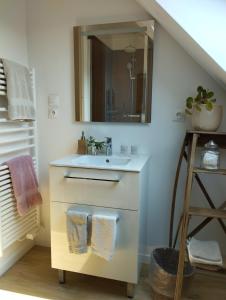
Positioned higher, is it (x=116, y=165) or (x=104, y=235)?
(x=116, y=165)

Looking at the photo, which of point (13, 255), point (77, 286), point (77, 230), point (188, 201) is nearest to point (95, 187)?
Answer: point (77, 230)

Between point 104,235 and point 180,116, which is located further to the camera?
point 180,116

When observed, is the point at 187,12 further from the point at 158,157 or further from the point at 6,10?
the point at 6,10

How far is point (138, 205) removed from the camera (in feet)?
5.32

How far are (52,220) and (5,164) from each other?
20.8 inches

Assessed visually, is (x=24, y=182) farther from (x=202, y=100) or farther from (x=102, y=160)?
(x=202, y=100)

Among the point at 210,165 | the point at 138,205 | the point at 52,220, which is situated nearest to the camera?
the point at 210,165

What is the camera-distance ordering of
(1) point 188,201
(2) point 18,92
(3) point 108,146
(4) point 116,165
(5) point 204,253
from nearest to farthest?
(1) point 188,201 < (5) point 204,253 < (4) point 116,165 < (2) point 18,92 < (3) point 108,146

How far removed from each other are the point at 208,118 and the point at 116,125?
735 mm

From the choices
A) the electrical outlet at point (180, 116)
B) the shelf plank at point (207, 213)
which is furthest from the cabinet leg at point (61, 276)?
the electrical outlet at point (180, 116)

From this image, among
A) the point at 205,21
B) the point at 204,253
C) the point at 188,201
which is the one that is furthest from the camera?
the point at 204,253

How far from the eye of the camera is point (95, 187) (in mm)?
1659

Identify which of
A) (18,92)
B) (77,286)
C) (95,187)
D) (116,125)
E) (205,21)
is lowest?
(77,286)

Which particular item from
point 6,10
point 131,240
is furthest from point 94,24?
point 131,240
